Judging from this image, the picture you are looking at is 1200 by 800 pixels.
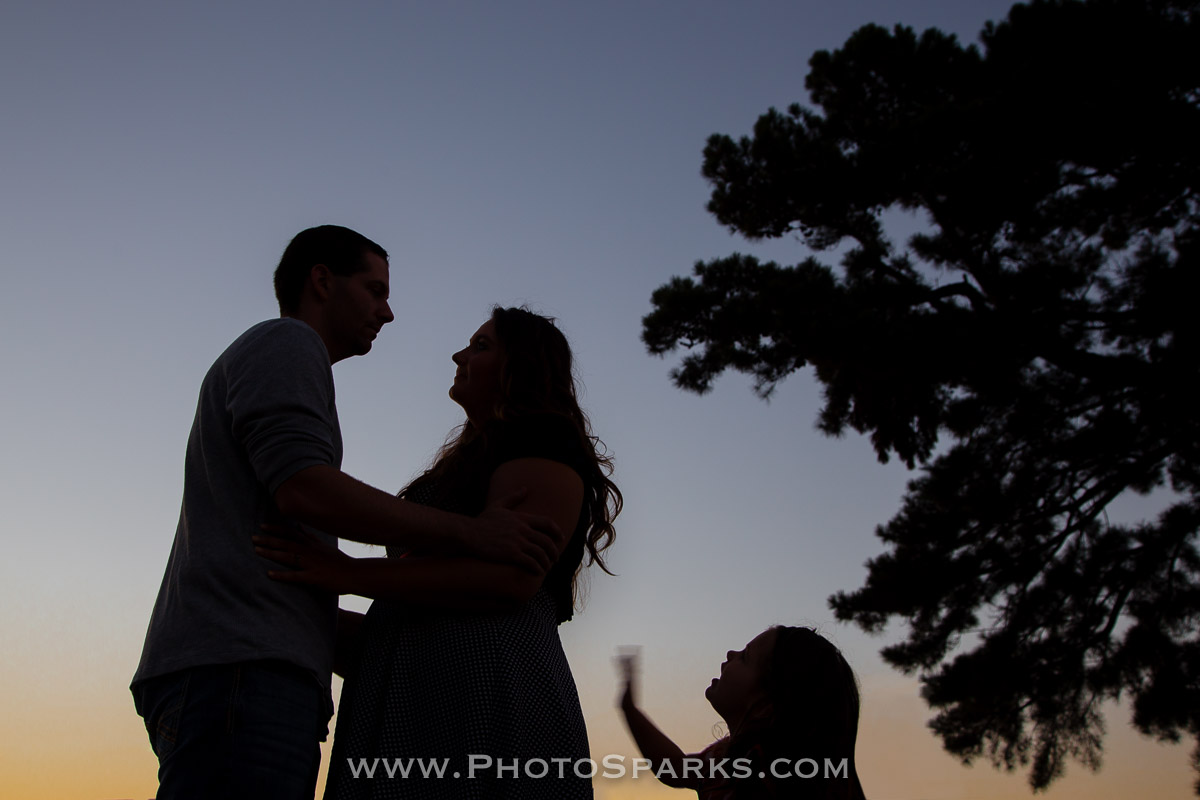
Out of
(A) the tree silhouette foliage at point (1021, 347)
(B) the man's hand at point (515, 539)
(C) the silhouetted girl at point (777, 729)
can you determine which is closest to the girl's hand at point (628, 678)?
(C) the silhouetted girl at point (777, 729)

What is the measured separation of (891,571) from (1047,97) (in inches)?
128

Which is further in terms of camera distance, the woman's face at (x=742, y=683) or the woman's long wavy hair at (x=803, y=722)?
the woman's face at (x=742, y=683)

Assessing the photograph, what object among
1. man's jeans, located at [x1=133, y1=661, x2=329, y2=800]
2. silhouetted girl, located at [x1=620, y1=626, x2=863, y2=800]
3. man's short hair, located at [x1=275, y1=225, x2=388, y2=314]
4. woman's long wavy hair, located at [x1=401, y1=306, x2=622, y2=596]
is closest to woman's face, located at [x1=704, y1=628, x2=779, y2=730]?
silhouetted girl, located at [x1=620, y1=626, x2=863, y2=800]

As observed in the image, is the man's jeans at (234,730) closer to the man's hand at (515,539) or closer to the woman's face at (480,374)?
the man's hand at (515,539)

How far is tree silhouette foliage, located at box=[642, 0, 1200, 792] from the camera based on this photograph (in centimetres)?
580

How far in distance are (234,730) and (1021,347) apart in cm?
584

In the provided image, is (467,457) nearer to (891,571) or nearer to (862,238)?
(891,571)

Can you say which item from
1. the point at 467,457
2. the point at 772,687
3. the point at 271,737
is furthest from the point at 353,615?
the point at 772,687

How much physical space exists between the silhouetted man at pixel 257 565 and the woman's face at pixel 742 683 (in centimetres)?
86

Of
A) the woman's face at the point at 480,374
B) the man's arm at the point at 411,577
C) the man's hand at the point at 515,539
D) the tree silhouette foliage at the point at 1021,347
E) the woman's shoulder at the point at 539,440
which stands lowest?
the man's arm at the point at 411,577

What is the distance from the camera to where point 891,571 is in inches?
231

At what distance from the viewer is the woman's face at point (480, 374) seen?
5.31 ft

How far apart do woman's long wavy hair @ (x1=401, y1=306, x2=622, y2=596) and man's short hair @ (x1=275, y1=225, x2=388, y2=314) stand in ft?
0.94

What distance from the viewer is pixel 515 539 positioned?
47.5 inches
